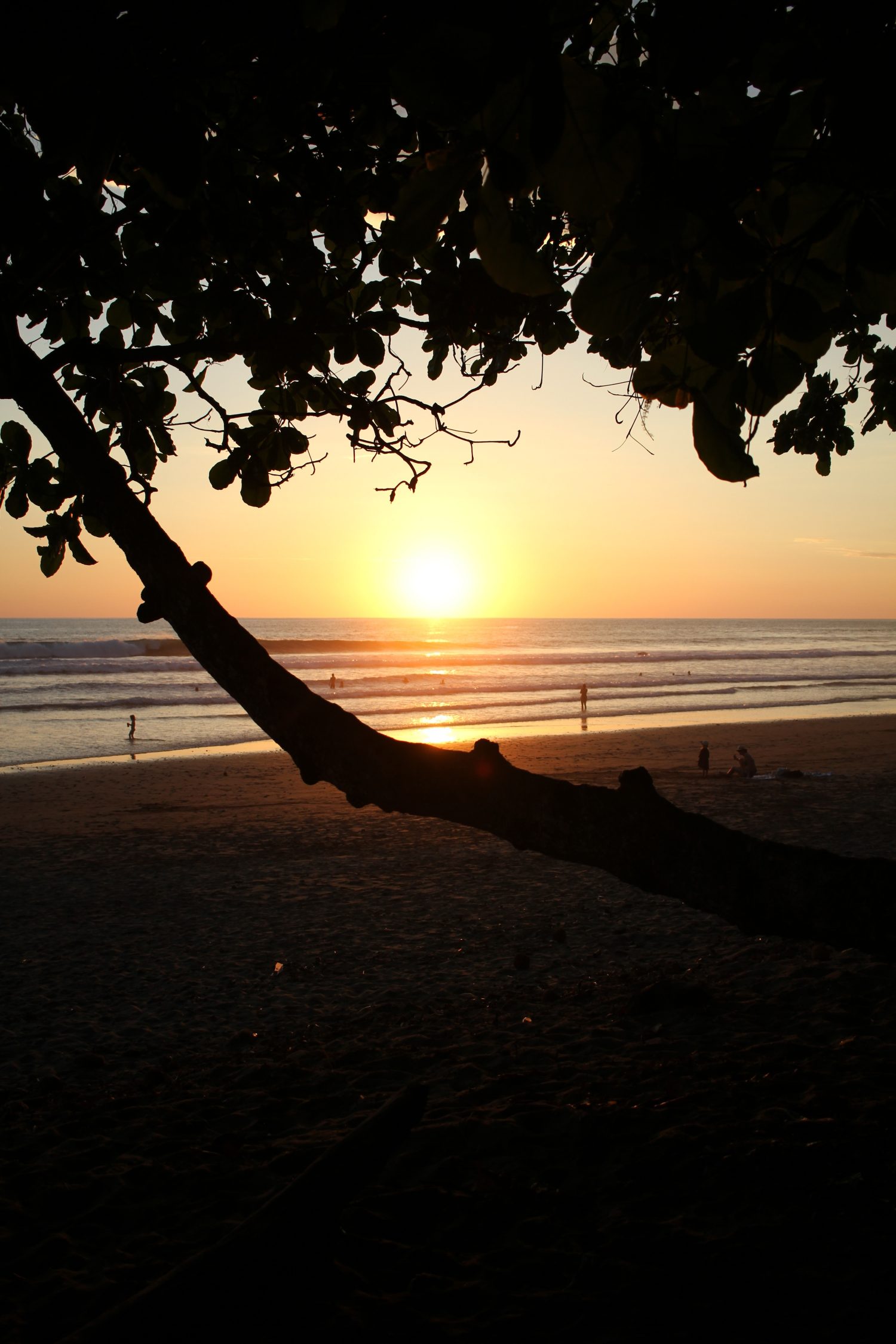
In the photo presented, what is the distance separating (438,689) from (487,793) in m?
34.0

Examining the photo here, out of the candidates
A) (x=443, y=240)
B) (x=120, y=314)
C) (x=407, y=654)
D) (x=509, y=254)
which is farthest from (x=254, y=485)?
(x=407, y=654)

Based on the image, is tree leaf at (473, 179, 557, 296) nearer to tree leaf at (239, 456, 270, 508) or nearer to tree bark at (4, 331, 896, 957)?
tree bark at (4, 331, 896, 957)

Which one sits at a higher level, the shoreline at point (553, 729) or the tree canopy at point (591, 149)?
the tree canopy at point (591, 149)

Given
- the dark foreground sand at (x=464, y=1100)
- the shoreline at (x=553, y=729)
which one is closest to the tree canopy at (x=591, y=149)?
the dark foreground sand at (x=464, y=1100)

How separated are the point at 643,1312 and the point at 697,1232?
1.46 ft

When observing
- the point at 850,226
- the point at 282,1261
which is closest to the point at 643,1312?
the point at 282,1261

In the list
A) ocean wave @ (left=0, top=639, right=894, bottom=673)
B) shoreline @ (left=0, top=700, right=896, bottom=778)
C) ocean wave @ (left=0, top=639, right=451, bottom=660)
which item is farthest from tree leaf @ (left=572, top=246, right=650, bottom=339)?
ocean wave @ (left=0, top=639, right=894, bottom=673)

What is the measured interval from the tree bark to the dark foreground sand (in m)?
1.36

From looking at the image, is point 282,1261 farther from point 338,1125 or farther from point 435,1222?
point 338,1125

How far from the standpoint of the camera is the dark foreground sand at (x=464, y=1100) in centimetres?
267

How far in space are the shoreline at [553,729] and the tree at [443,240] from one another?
568 inches

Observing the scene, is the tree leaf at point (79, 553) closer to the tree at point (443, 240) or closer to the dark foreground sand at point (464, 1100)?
the tree at point (443, 240)

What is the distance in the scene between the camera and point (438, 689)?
36250 millimetres

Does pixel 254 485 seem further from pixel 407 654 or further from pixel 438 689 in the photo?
pixel 407 654
